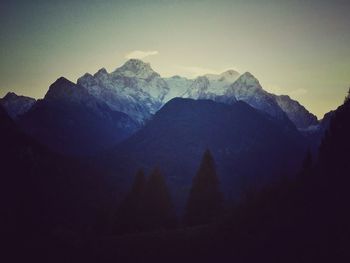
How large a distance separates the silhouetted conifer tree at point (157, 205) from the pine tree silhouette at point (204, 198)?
2.12 meters

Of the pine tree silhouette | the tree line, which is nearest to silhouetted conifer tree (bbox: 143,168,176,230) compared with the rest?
the tree line

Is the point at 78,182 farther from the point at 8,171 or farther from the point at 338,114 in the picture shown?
the point at 338,114

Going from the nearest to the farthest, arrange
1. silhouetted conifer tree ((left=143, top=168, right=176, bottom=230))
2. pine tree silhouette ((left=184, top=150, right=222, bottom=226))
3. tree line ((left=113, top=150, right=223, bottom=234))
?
tree line ((left=113, top=150, right=223, bottom=234)) → silhouetted conifer tree ((left=143, top=168, right=176, bottom=230)) → pine tree silhouette ((left=184, top=150, right=222, bottom=226))

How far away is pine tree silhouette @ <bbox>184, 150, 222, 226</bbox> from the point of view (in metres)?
34.8

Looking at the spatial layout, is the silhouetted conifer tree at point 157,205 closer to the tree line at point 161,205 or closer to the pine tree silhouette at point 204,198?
the tree line at point 161,205

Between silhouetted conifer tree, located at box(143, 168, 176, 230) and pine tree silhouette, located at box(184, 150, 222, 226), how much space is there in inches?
83.5

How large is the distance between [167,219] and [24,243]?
17.4 meters

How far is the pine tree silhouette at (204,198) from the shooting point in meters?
34.8

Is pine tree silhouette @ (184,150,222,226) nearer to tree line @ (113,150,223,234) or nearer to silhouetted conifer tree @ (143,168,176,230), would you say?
tree line @ (113,150,223,234)

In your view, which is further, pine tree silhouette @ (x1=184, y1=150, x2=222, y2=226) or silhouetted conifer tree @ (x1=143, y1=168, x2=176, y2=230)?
pine tree silhouette @ (x1=184, y1=150, x2=222, y2=226)

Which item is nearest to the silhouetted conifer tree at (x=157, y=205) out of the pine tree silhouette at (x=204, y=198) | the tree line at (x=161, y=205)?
the tree line at (x=161, y=205)

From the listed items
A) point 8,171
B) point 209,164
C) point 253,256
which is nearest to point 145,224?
point 209,164

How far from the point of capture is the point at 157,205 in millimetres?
35500

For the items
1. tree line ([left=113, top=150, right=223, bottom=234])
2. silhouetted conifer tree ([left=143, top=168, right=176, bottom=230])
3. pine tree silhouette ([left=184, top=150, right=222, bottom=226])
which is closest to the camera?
tree line ([left=113, top=150, right=223, bottom=234])
